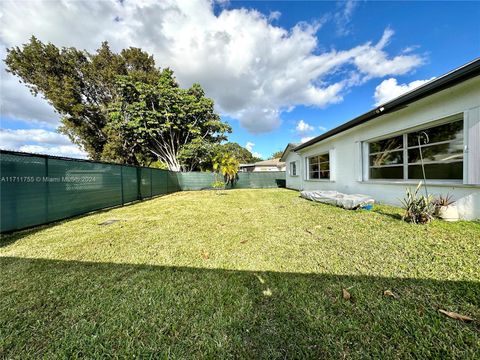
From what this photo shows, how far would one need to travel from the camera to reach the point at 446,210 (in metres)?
3.48

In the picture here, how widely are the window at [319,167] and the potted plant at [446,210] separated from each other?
15.9 feet

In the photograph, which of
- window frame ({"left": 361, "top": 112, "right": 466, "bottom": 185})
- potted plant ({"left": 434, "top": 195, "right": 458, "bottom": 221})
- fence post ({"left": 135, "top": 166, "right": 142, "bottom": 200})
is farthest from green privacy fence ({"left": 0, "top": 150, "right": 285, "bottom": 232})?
window frame ({"left": 361, "top": 112, "right": 466, "bottom": 185})

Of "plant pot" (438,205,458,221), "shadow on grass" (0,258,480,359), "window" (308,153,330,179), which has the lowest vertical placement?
"shadow on grass" (0,258,480,359)

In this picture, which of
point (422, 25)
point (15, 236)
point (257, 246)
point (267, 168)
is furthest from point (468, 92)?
point (267, 168)

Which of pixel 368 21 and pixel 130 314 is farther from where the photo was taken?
pixel 368 21

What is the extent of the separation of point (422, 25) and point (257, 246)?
338 inches

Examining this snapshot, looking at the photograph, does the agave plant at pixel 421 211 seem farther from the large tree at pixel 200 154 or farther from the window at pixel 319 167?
the large tree at pixel 200 154

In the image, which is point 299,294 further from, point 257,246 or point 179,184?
point 179,184

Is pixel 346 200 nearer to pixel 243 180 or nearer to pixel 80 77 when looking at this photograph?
pixel 243 180

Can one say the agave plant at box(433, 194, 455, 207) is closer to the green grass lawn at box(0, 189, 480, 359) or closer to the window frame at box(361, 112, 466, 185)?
the window frame at box(361, 112, 466, 185)

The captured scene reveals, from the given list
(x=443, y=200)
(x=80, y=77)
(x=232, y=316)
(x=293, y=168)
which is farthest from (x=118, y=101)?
(x=443, y=200)

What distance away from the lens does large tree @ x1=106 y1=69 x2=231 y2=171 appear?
13.9 metres

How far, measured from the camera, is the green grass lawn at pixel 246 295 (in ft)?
3.90

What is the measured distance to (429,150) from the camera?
434 cm
